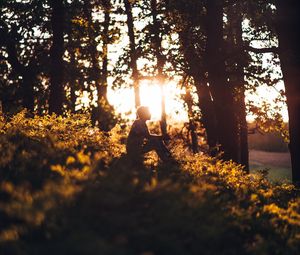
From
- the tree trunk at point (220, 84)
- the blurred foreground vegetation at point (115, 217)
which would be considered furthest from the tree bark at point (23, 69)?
the blurred foreground vegetation at point (115, 217)

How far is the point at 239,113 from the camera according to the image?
25875 millimetres

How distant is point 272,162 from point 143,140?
49790 millimetres

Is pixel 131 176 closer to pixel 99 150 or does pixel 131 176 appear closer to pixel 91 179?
pixel 91 179

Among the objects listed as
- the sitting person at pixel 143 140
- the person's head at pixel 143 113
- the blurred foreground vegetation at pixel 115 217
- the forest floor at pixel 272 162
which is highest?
the person's head at pixel 143 113

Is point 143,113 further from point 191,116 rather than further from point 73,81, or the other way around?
point 191,116

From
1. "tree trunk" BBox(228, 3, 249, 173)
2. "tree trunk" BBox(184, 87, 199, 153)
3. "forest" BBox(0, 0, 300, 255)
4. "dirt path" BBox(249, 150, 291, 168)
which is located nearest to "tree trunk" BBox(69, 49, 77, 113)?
"forest" BBox(0, 0, 300, 255)

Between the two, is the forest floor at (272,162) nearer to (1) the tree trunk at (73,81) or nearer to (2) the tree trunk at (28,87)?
(1) the tree trunk at (73,81)

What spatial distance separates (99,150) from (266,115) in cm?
1613

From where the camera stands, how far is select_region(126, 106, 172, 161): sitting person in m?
12.4

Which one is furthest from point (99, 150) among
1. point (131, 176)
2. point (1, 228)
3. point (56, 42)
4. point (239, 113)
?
point (239, 113)

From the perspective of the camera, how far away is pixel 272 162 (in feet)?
198

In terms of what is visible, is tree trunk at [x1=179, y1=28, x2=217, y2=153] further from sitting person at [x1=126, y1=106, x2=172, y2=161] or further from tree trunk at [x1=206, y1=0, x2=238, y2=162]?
sitting person at [x1=126, y1=106, x2=172, y2=161]

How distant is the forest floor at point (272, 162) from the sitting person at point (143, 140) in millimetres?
37852

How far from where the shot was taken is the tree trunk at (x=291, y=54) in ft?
51.6
